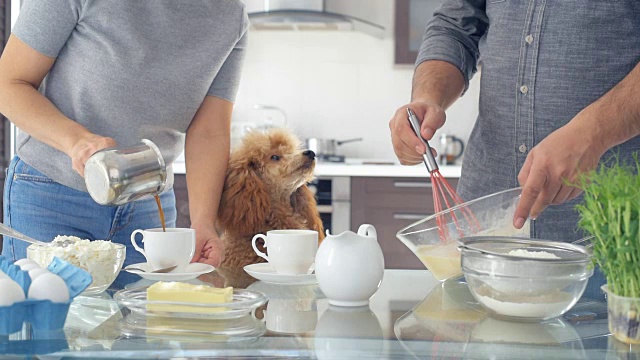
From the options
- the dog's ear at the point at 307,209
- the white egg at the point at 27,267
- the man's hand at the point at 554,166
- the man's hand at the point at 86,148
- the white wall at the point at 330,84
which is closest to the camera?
the white egg at the point at 27,267

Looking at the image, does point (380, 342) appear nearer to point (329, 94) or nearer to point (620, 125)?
point (620, 125)

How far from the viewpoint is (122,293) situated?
0.99 m

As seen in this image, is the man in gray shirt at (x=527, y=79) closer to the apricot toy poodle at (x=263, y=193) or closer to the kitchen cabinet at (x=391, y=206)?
the apricot toy poodle at (x=263, y=193)

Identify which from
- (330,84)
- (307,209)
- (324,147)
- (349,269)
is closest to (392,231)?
(324,147)

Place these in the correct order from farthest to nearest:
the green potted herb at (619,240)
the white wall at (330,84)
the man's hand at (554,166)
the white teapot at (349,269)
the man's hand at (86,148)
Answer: the white wall at (330,84), the man's hand at (86,148), the man's hand at (554,166), the white teapot at (349,269), the green potted herb at (619,240)

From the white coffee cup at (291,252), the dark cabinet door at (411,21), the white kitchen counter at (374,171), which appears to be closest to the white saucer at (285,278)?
the white coffee cup at (291,252)

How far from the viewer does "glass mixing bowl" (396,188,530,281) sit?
1.17 meters

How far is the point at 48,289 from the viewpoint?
88 cm

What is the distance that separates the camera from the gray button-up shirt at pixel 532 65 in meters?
1.51

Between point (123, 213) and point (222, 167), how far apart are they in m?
0.25

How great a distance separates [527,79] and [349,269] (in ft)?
2.54

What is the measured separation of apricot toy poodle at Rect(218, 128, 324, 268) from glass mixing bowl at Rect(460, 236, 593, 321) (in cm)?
71

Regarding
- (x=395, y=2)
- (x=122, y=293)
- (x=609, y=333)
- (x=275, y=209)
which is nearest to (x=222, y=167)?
(x=275, y=209)

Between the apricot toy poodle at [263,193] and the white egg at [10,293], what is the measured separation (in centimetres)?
68
